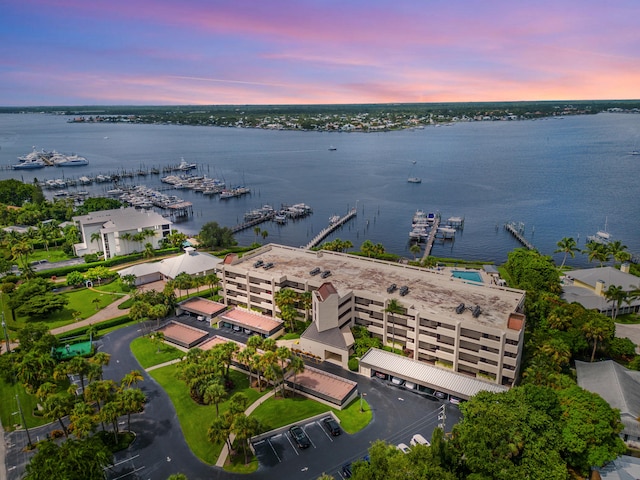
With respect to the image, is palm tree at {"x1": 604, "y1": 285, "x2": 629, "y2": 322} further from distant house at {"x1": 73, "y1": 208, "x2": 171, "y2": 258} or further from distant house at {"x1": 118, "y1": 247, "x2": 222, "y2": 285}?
distant house at {"x1": 73, "y1": 208, "x2": 171, "y2": 258}

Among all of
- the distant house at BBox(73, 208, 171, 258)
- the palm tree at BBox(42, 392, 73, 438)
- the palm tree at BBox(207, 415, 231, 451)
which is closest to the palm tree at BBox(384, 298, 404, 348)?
the palm tree at BBox(207, 415, 231, 451)

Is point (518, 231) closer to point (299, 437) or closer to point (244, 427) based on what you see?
point (299, 437)

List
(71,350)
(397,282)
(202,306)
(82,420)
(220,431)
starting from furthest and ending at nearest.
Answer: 1. (202,306)
2. (397,282)
3. (71,350)
4. (82,420)
5. (220,431)

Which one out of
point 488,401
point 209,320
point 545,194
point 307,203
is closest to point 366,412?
point 488,401

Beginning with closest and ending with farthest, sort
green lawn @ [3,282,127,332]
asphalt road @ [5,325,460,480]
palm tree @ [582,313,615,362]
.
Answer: asphalt road @ [5,325,460,480] → palm tree @ [582,313,615,362] → green lawn @ [3,282,127,332]

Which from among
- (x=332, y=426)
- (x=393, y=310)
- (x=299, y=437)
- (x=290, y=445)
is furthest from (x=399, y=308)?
(x=290, y=445)
